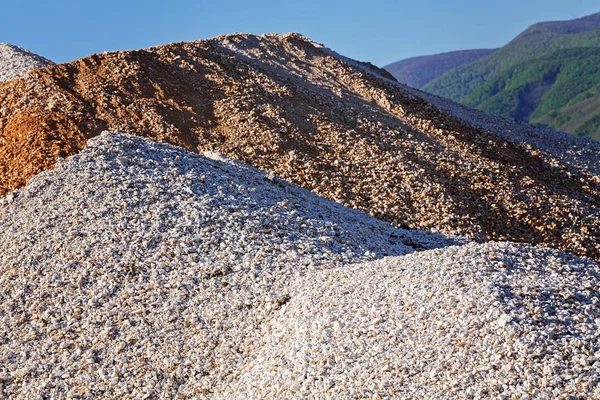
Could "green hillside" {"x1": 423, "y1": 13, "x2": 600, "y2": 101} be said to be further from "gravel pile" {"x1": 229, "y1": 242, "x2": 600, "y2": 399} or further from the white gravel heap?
"gravel pile" {"x1": 229, "y1": 242, "x2": 600, "y2": 399}

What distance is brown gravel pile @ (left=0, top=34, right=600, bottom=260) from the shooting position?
14094 millimetres

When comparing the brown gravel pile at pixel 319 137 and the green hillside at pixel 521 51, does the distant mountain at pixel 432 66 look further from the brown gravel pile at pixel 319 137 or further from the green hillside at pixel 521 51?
the brown gravel pile at pixel 319 137

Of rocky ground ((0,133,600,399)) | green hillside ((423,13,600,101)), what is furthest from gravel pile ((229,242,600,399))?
green hillside ((423,13,600,101))

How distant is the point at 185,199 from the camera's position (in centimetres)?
1083

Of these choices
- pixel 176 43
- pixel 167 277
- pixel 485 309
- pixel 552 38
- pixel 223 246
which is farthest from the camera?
pixel 552 38

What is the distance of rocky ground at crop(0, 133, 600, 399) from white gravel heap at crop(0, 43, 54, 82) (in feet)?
37.7

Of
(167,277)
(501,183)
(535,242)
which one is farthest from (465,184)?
(167,277)

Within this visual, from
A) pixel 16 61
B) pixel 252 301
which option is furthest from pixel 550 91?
pixel 252 301

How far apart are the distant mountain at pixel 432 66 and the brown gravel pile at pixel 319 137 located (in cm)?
15501

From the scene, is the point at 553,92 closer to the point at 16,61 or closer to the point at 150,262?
the point at 16,61

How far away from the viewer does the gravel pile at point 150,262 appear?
7.64m

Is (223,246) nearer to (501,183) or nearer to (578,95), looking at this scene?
(501,183)

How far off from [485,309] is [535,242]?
24.6ft

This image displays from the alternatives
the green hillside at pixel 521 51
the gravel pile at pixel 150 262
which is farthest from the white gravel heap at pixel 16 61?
the green hillside at pixel 521 51
